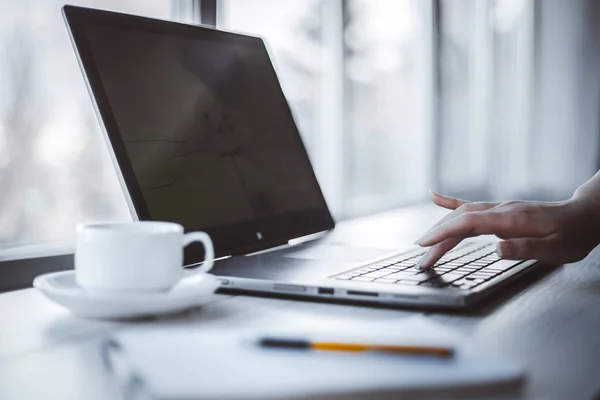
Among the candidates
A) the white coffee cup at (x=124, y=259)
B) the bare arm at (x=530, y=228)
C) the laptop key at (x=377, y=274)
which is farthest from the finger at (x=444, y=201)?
the white coffee cup at (x=124, y=259)

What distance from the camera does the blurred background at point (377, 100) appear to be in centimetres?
121

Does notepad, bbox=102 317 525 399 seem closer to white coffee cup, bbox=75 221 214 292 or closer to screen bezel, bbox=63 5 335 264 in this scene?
white coffee cup, bbox=75 221 214 292

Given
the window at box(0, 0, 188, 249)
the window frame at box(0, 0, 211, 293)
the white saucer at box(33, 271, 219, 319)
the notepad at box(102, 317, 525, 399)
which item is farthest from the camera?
the window at box(0, 0, 188, 249)

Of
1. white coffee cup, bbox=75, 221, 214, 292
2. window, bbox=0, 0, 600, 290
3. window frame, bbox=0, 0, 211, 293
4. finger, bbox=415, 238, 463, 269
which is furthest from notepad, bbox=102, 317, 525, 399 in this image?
window, bbox=0, 0, 600, 290

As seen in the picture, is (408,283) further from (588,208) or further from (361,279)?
(588,208)

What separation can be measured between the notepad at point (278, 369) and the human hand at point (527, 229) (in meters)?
0.34

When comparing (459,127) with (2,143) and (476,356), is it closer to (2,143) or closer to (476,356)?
(2,143)

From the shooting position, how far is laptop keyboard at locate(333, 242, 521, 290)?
2.55 ft

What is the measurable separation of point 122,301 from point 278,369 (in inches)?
8.6

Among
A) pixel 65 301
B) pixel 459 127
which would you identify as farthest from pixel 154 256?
pixel 459 127

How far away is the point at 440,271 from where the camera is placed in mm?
837

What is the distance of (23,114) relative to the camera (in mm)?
1190

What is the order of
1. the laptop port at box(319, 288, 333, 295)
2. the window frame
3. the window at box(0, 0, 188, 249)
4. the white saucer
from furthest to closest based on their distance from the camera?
1. the window at box(0, 0, 188, 249)
2. the window frame
3. the laptop port at box(319, 288, 333, 295)
4. the white saucer

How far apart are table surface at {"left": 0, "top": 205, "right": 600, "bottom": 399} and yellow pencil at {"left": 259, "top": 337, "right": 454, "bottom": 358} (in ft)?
0.22
